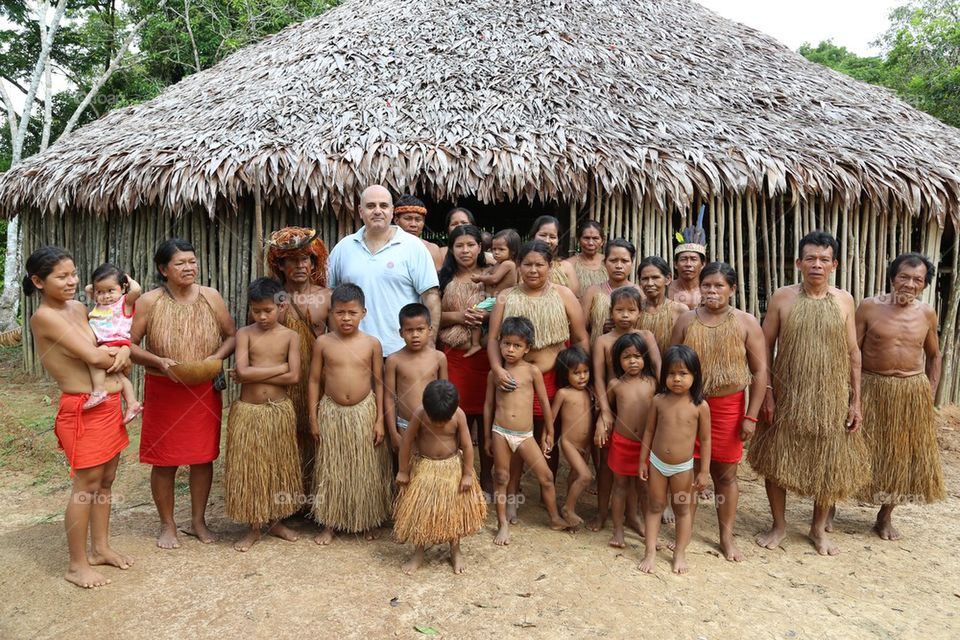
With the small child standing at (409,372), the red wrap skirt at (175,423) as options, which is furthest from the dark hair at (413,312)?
the red wrap skirt at (175,423)

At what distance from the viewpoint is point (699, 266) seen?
367cm

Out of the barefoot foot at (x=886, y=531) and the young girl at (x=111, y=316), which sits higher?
the young girl at (x=111, y=316)

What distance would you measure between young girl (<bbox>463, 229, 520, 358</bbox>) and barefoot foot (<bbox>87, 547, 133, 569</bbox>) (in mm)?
1991

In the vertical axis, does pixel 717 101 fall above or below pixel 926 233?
above

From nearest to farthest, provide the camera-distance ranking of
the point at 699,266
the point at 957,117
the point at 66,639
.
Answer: the point at 66,639
the point at 699,266
the point at 957,117

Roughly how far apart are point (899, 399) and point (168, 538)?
3.94 meters

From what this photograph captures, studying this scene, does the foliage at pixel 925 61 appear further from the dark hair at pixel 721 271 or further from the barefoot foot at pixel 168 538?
the barefoot foot at pixel 168 538

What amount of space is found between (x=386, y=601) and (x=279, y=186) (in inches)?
137

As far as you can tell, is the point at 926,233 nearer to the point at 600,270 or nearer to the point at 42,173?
the point at 600,270

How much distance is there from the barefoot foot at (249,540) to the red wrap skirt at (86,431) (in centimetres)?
77

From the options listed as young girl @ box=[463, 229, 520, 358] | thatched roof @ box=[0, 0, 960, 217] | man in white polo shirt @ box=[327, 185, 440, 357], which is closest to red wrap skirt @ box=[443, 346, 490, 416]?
young girl @ box=[463, 229, 520, 358]

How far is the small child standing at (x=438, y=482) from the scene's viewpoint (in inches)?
115

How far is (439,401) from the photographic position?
2.90 metres

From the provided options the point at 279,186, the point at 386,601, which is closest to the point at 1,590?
the point at 386,601
